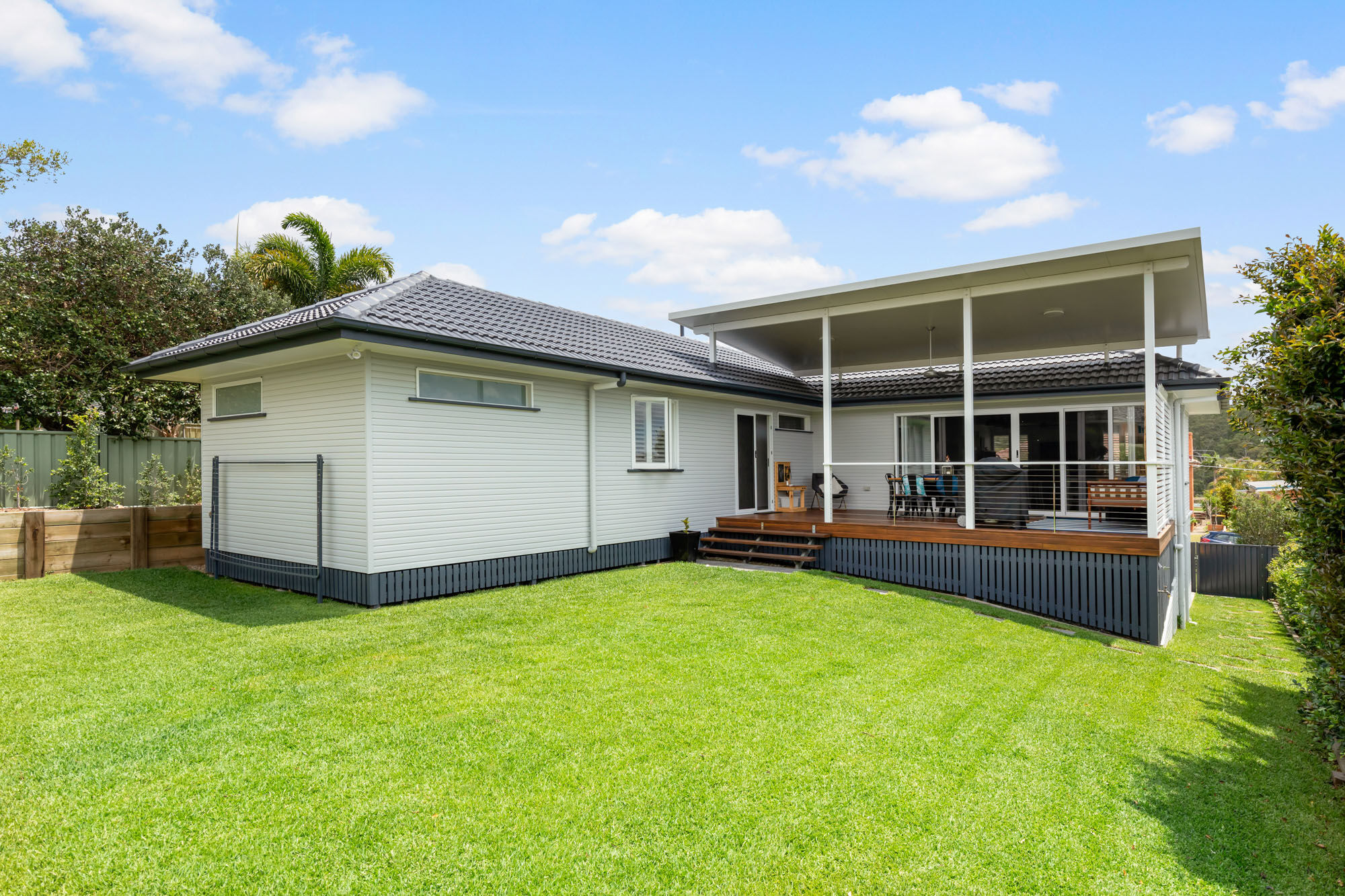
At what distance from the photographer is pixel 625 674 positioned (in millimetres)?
5598

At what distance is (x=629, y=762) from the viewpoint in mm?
4031

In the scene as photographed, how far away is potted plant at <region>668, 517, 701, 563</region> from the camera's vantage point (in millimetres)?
11977

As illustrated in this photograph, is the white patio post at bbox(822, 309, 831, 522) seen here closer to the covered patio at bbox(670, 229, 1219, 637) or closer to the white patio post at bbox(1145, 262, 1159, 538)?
the covered patio at bbox(670, 229, 1219, 637)

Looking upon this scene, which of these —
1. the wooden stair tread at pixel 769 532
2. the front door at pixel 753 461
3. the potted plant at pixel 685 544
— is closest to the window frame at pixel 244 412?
the potted plant at pixel 685 544

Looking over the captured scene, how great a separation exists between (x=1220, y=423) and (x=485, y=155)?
217ft

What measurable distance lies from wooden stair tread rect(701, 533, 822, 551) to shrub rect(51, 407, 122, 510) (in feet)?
31.8

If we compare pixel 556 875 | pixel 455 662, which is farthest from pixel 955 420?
pixel 556 875

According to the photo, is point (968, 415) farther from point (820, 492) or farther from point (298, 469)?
point (298, 469)

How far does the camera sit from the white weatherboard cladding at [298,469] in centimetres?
812

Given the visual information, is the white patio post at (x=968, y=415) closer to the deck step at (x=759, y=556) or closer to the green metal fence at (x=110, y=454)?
the deck step at (x=759, y=556)

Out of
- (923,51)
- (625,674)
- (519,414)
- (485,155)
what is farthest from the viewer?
(485,155)

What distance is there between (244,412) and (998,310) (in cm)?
1194

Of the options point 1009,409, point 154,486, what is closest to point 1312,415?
point 1009,409

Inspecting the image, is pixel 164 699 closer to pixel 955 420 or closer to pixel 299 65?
pixel 299 65
